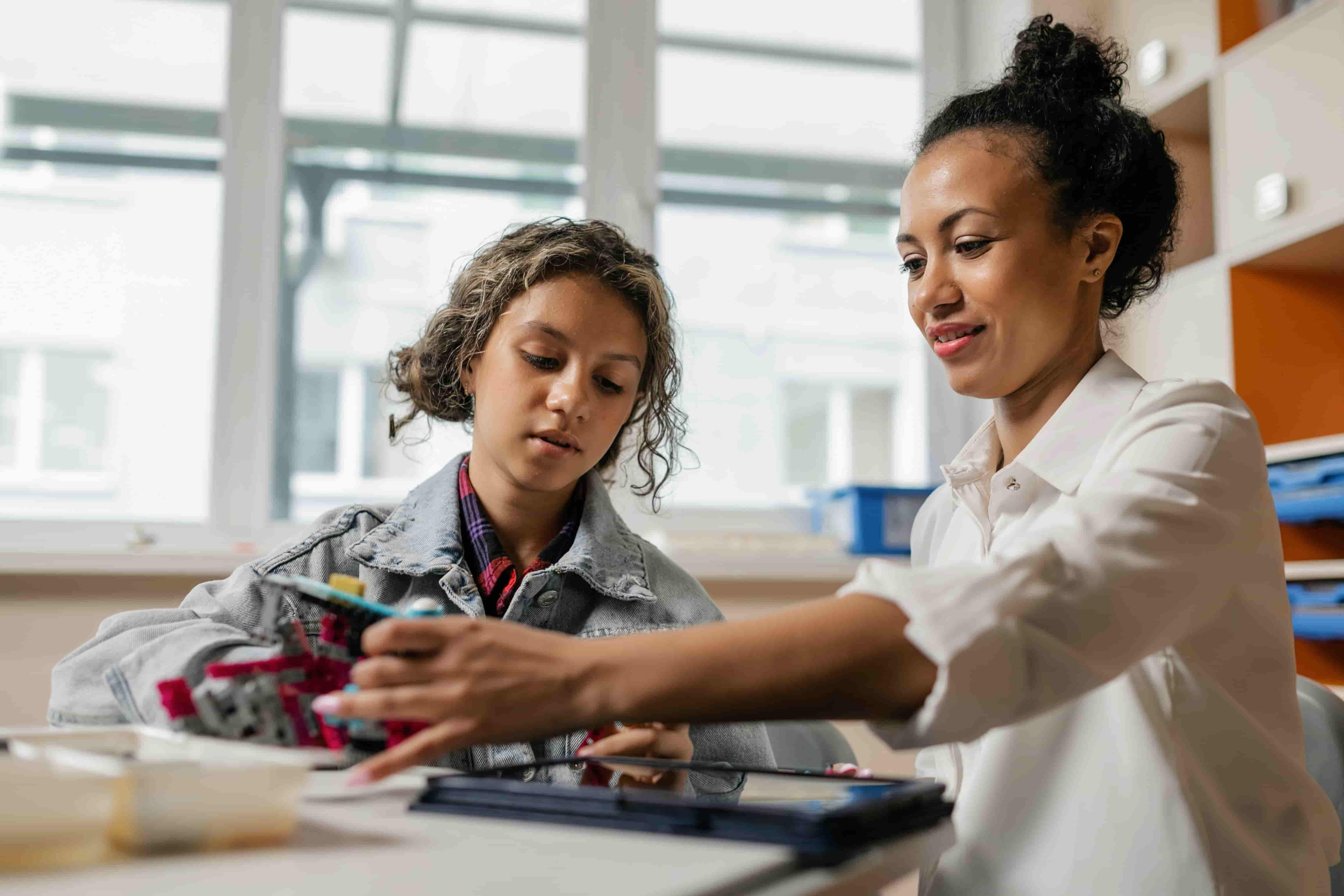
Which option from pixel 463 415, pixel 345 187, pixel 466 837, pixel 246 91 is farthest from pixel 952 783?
pixel 246 91

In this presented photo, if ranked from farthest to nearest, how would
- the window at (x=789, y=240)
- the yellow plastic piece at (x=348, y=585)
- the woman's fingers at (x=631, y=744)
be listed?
the window at (x=789, y=240) < the woman's fingers at (x=631, y=744) < the yellow plastic piece at (x=348, y=585)

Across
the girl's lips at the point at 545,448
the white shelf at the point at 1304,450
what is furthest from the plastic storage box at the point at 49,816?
the white shelf at the point at 1304,450

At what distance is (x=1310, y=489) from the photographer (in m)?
1.78

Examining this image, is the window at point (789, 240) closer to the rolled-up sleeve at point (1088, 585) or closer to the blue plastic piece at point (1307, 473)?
the blue plastic piece at point (1307, 473)

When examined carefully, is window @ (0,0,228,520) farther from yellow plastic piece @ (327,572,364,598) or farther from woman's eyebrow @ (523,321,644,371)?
yellow plastic piece @ (327,572,364,598)

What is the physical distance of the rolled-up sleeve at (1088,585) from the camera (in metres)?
0.58

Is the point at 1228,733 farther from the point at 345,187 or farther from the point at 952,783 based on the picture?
the point at 345,187

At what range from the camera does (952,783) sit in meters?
0.95

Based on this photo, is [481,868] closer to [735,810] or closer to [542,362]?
[735,810]

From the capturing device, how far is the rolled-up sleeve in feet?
1.90

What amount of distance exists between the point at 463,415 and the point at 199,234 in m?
1.17

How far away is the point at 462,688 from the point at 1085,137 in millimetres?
826

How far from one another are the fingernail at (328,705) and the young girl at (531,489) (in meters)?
0.37

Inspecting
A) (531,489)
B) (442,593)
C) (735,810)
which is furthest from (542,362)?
(735,810)
